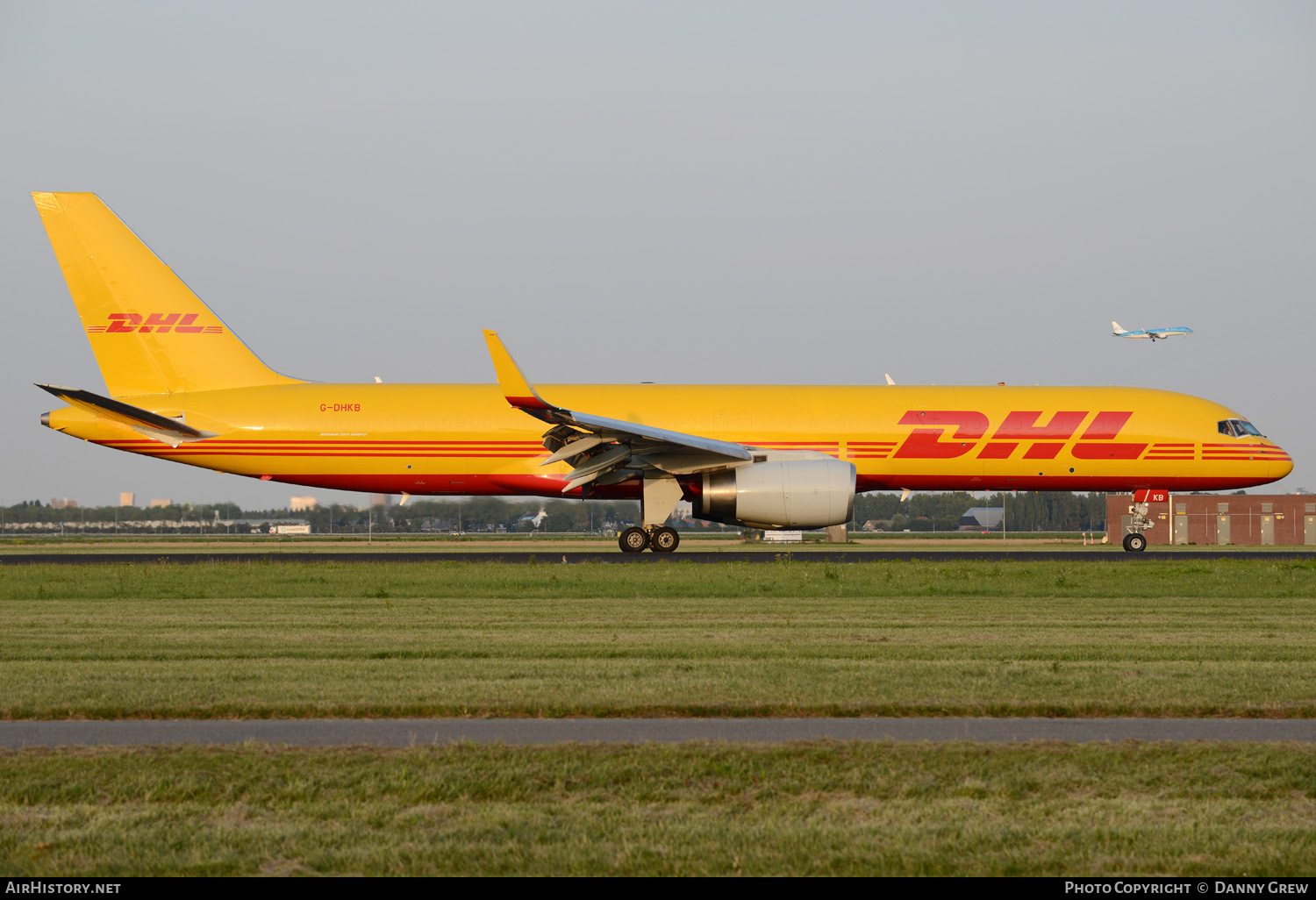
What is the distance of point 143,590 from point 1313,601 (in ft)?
56.0

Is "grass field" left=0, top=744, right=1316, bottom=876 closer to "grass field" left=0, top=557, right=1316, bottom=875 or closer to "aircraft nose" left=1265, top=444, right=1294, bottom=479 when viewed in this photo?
"grass field" left=0, top=557, right=1316, bottom=875

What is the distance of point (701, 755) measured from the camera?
661 centimetres

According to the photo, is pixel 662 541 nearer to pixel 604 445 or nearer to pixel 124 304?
pixel 604 445

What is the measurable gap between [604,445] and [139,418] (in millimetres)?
10842

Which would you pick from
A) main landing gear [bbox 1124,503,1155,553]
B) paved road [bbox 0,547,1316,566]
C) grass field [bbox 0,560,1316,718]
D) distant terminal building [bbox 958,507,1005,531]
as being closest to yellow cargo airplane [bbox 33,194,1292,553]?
paved road [bbox 0,547,1316,566]

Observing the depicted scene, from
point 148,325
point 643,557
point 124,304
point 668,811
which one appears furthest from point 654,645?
point 124,304

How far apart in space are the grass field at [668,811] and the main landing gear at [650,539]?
67.0ft

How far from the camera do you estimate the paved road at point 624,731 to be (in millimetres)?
7293

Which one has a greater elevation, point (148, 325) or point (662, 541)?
point (148, 325)

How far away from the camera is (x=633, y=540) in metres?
27.4

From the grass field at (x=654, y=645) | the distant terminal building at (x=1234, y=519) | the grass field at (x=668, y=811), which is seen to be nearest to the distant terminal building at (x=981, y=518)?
the distant terminal building at (x=1234, y=519)

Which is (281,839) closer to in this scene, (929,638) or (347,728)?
(347,728)

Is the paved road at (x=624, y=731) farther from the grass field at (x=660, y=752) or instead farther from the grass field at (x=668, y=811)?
the grass field at (x=668, y=811)
